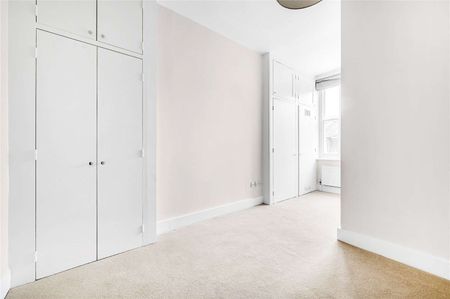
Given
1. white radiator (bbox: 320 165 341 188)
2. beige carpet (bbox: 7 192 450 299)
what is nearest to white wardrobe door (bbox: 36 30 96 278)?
beige carpet (bbox: 7 192 450 299)

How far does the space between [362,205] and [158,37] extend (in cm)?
297

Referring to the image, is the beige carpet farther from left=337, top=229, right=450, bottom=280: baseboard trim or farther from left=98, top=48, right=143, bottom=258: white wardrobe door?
left=98, top=48, right=143, bottom=258: white wardrobe door

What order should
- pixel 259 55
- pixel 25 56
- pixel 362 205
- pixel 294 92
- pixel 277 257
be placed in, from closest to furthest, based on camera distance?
pixel 25 56
pixel 277 257
pixel 362 205
pixel 259 55
pixel 294 92

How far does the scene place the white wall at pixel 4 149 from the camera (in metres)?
1.59

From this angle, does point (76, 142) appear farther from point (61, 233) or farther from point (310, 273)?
point (310, 273)

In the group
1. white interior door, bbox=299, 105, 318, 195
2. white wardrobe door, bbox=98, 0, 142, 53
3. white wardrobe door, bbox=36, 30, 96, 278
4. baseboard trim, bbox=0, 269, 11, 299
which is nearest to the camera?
baseboard trim, bbox=0, 269, 11, 299

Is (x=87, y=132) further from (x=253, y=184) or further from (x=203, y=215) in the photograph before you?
(x=253, y=184)

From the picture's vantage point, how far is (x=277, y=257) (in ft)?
7.10

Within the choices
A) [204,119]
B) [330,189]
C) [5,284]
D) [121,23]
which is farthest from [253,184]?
[5,284]

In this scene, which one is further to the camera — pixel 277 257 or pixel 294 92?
pixel 294 92

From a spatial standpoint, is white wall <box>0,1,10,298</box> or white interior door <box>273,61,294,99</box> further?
white interior door <box>273,61,294,99</box>

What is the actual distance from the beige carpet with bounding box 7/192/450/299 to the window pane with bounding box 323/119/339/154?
10.4ft

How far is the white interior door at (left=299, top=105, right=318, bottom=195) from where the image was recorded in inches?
196

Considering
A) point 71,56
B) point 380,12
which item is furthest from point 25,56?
point 380,12
